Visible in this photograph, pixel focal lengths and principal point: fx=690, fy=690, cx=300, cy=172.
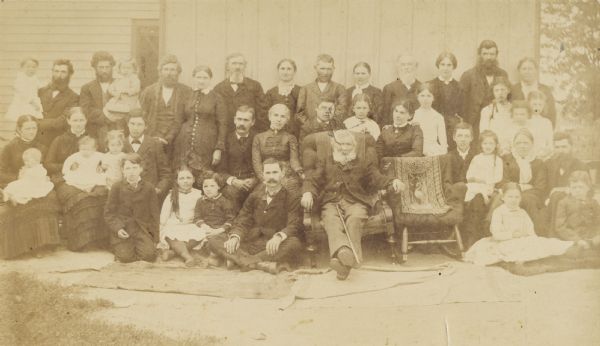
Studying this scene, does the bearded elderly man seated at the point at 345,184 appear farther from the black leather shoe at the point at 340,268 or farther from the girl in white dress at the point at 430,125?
the girl in white dress at the point at 430,125

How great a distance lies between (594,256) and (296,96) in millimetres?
2400

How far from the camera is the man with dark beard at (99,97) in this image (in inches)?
206

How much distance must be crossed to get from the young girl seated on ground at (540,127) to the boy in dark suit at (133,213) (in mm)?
2817

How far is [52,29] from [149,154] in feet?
3.66

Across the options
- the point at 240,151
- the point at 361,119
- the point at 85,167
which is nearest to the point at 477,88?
the point at 361,119

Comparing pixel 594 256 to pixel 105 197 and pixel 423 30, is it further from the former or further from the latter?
pixel 105 197

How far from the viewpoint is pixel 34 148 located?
502 centimetres

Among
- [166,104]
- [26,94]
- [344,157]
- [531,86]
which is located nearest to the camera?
[344,157]

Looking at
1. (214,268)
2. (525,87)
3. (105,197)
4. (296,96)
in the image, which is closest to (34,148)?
(105,197)

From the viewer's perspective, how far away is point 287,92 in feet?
17.4

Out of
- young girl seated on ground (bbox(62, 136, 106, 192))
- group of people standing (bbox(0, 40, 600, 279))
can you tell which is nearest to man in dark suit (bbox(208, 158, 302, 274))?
group of people standing (bbox(0, 40, 600, 279))

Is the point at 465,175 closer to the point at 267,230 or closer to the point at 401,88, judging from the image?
the point at 401,88

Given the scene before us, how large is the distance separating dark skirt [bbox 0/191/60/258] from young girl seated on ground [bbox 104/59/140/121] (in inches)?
31.1

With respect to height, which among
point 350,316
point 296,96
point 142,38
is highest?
point 142,38
